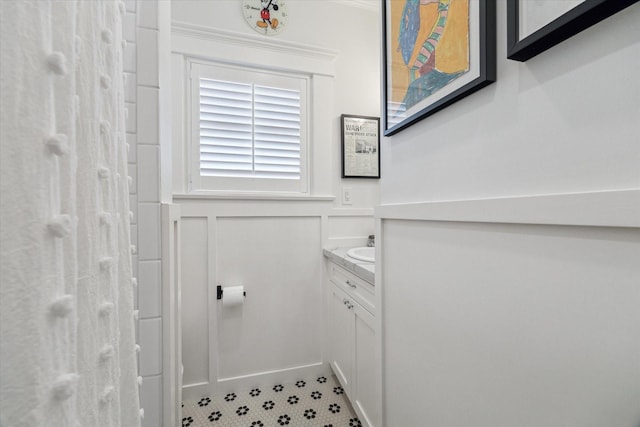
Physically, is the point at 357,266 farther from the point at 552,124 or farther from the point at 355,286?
the point at 552,124

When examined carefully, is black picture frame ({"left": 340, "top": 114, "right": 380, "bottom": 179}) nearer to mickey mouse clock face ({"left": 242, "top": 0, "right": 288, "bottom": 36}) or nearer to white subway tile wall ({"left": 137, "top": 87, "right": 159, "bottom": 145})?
mickey mouse clock face ({"left": 242, "top": 0, "right": 288, "bottom": 36})

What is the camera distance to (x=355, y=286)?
126cm

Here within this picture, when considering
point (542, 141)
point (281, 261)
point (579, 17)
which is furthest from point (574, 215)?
point (281, 261)

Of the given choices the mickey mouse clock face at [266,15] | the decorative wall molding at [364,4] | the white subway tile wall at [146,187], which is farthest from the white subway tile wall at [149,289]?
the decorative wall molding at [364,4]

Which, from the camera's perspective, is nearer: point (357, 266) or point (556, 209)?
point (556, 209)

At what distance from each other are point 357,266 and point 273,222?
0.68 meters

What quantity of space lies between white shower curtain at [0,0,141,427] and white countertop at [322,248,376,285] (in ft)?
2.85

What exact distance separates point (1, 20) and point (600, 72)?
655mm

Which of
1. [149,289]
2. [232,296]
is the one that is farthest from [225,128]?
[149,289]

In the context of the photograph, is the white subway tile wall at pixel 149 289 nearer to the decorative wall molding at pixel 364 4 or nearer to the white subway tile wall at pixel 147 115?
the white subway tile wall at pixel 147 115

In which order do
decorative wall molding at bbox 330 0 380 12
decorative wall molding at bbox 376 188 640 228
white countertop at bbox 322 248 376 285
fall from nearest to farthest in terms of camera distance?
decorative wall molding at bbox 376 188 640 228
white countertop at bbox 322 248 376 285
decorative wall molding at bbox 330 0 380 12

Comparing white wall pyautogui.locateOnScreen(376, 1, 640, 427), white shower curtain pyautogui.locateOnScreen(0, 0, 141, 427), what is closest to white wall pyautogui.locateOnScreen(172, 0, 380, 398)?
white wall pyautogui.locateOnScreen(376, 1, 640, 427)

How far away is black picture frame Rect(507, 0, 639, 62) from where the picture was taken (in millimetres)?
350

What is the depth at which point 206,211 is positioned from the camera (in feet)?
4.97
